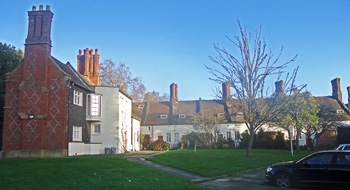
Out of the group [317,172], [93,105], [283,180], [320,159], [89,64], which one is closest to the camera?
[317,172]

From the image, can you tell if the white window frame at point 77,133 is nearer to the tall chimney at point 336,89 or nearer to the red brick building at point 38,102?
the red brick building at point 38,102

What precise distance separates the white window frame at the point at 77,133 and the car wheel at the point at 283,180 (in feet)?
64.0

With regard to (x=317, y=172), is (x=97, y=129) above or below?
above

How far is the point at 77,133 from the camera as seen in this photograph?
1078 inches

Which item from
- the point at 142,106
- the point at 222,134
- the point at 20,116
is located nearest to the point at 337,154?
the point at 20,116

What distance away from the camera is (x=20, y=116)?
24594 mm

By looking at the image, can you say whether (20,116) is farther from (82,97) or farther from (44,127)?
(82,97)

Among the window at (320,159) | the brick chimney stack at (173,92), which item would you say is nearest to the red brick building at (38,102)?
the window at (320,159)

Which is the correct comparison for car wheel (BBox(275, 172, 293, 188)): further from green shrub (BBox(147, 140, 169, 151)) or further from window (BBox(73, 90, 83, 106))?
green shrub (BBox(147, 140, 169, 151))

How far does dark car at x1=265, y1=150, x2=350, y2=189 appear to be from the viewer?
33.2 ft

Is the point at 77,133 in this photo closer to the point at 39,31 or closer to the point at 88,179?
the point at 39,31

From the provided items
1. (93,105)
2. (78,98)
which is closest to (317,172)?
(78,98)

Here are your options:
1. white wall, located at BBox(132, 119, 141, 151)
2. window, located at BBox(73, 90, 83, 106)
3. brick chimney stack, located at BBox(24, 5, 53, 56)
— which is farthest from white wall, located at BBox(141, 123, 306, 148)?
brick chimney stack, located at BBox(24, 5, 53, 56)

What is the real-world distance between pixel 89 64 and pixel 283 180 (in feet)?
95.4
